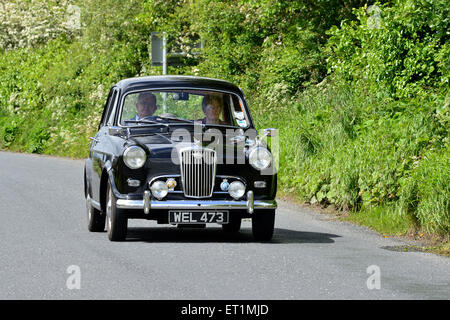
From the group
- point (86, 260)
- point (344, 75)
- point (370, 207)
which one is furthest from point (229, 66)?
point (86, 260)

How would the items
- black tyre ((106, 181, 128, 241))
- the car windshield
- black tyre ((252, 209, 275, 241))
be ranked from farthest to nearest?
the car windshield
black tyre ((252, 209, 275, 241))
black tyre ((106, 181, 128, 241))

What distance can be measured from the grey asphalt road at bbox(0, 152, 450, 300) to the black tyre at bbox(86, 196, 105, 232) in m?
0.17

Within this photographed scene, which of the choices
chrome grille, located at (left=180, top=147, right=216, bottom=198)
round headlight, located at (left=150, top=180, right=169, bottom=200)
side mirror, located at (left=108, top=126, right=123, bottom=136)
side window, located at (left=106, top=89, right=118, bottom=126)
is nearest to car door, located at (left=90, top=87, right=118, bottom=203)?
side window, located at (left=106, top=89, right=118, bottom=126)

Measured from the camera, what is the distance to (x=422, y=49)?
610 inches

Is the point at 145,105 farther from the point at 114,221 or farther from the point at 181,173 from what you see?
the point at 114,221

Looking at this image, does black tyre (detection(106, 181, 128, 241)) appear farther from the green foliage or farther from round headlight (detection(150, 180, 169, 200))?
the green foliage

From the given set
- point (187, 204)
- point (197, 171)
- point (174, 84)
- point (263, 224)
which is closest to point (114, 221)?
point (187, 204)

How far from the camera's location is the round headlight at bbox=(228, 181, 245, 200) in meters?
10.6

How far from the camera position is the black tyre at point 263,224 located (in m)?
11.0

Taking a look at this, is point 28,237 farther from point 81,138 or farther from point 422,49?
point 81,138

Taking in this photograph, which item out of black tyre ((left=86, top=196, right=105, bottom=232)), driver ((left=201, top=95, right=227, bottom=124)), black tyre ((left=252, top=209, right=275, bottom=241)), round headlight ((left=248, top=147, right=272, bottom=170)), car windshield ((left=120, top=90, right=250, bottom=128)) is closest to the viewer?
round headlight ((left=248, top=147, right=272, bottom=170))

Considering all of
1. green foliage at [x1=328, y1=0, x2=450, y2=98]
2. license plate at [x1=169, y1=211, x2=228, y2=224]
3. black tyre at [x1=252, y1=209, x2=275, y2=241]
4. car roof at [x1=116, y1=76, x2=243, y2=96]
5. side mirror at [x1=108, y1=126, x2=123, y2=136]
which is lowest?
black tyre at [x1=252, y1=209, x2=275, y2=241]

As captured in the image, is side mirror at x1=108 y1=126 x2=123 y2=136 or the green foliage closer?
side mirror at x1=108 y1=126 x2=123 y2=136

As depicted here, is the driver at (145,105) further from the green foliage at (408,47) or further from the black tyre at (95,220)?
the green foliage at (408,47)
